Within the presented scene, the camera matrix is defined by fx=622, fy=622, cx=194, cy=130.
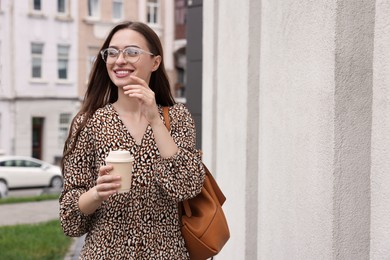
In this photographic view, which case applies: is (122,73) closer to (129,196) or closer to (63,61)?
(129,196)

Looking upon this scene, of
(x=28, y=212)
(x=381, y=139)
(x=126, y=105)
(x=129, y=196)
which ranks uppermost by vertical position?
(x=126, y=105)

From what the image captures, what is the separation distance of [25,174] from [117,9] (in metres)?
12.9

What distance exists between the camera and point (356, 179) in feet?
8.73

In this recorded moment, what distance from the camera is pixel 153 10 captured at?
32.0 metres

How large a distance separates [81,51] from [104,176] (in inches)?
1120

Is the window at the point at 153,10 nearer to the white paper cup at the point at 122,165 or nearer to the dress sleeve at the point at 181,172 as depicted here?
the dress sleeve at the point at 181,172

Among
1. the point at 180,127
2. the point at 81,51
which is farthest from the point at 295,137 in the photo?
the point at 81,51

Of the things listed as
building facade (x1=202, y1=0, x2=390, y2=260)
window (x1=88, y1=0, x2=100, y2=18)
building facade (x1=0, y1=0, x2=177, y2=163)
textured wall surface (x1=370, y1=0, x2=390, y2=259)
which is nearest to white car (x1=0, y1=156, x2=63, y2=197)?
building facade (x1=0, y1=0, x2=177, y2=163)

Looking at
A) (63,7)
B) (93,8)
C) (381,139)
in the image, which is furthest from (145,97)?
(93,8)

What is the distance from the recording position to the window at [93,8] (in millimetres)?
30469

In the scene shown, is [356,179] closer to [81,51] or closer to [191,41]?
[191,41]

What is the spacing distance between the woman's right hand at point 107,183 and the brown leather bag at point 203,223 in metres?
0.38

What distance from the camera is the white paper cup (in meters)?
2.02

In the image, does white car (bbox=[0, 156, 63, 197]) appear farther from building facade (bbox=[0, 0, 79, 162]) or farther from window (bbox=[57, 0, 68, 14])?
window (bbox=[57, 0, 68, 14])
